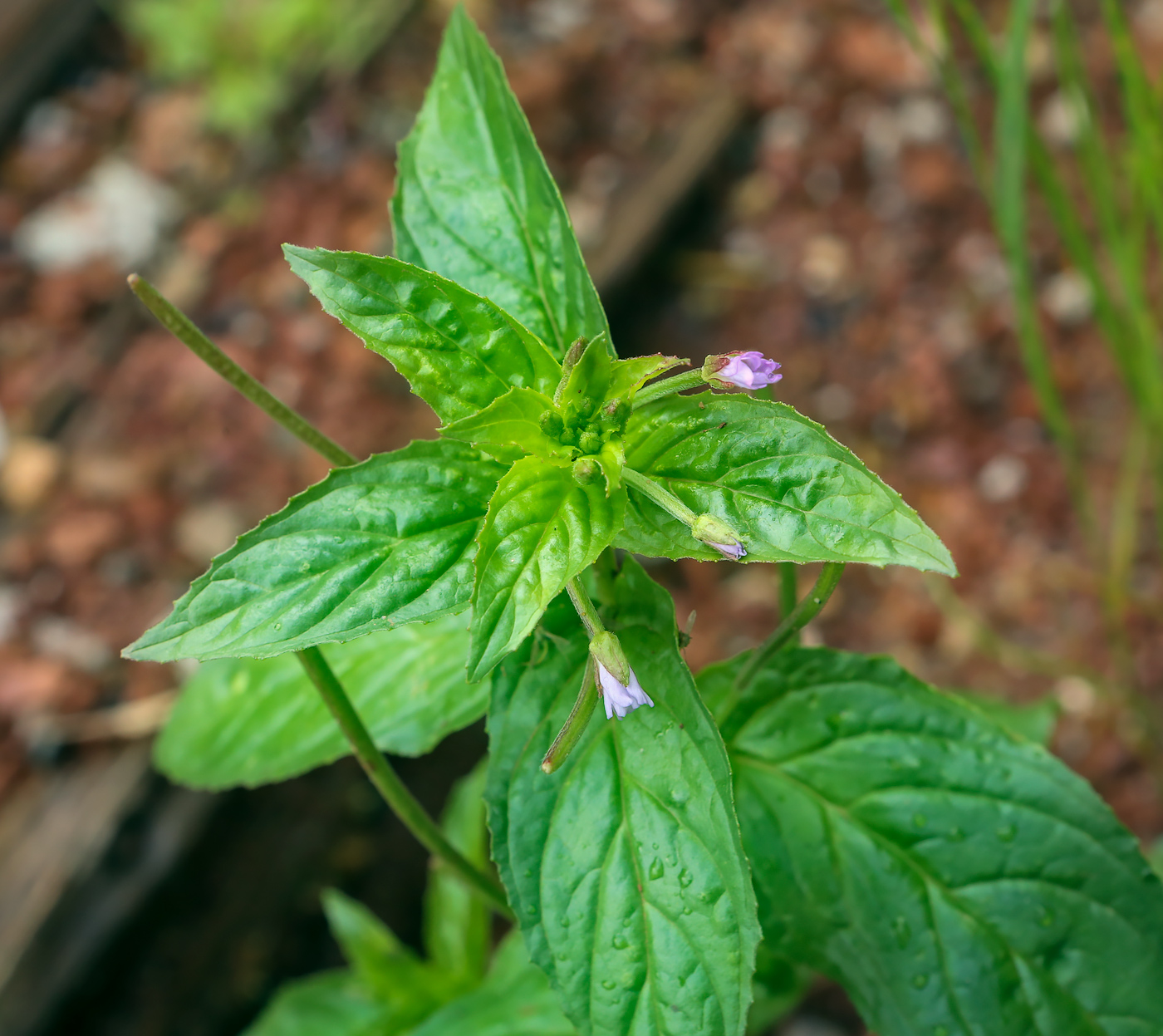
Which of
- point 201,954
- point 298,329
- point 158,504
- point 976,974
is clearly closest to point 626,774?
point 976,974

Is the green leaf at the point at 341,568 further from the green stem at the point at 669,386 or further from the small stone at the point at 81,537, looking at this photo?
the small stone at the point at 81,537

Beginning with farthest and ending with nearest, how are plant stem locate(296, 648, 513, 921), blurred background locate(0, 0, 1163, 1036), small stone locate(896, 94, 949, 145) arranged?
small stone locate(896, 94, 949, 145)
blurred background locate(0, 0, 1163, 1036)
plant stem locate(296, 648, 513, 921)

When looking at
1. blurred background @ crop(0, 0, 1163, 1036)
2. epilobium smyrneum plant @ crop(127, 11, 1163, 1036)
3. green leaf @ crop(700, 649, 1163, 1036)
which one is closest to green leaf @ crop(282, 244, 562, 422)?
epilobium smyrneum plant @ crop(127, 11, 1163, 1036)

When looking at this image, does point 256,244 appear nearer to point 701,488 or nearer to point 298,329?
point 298,329

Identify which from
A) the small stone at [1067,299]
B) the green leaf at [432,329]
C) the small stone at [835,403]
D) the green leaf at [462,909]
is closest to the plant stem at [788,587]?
the green leaf at [432,329]

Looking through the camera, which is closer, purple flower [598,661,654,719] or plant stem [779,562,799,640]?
purple flower [598,661,654,719]

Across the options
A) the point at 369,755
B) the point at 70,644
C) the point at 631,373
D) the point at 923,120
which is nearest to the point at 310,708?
the point at 369,755

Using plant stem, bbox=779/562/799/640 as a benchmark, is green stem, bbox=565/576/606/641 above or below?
above

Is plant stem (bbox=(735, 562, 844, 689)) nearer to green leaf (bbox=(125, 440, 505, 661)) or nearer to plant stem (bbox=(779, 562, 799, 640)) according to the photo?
plant stem (bbox=(779, 562, 799, 640))
